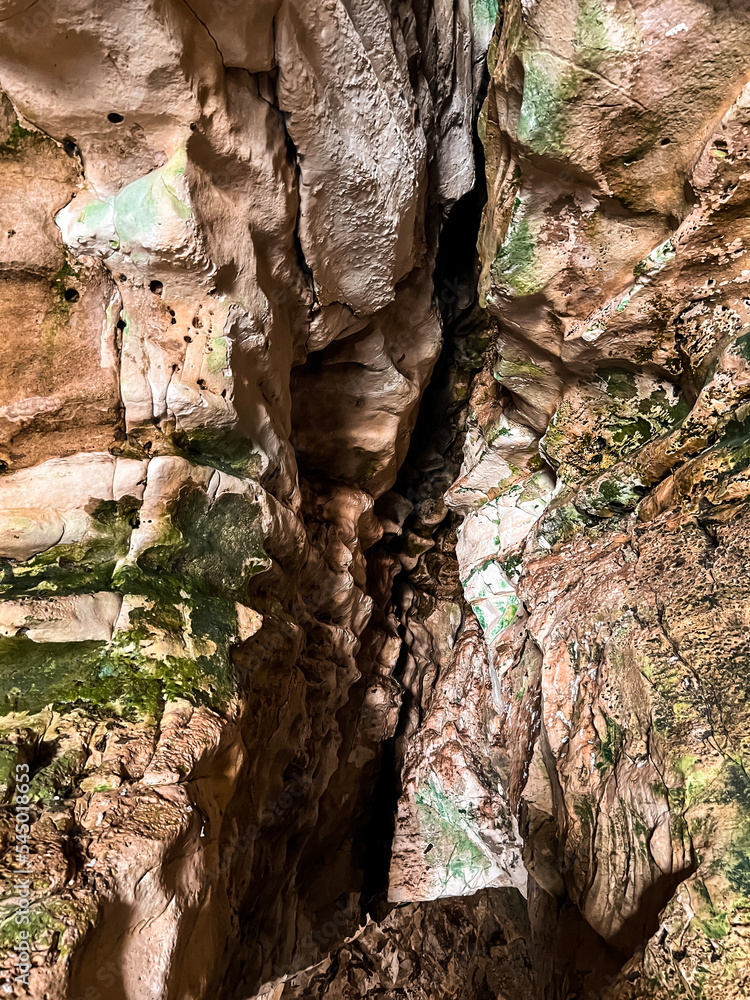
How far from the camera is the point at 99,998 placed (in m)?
1.33

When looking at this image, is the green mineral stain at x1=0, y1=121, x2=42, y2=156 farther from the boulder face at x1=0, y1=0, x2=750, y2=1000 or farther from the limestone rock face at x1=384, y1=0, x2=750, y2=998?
the limestone rock face at x1=384, y1=0, x2=750, y2=998

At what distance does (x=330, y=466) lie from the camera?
336 cm

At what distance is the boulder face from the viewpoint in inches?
64.0

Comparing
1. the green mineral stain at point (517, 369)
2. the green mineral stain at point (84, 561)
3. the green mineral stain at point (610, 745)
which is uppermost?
the green mineral stain at point (517, 369)

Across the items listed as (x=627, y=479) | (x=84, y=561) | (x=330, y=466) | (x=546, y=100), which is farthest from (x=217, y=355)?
(x=627, y=479)

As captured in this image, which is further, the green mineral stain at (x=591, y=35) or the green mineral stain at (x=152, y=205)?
the green mineral stain at (x=591, y=35)

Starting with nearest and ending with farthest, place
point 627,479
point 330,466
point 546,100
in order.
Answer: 1. point 546,100
2. point 627,479
3. point 330,466

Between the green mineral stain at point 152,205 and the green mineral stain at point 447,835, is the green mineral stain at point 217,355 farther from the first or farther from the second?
the green mineral stain at point 447,835

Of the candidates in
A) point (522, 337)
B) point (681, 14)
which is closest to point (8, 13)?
point (681, 14)

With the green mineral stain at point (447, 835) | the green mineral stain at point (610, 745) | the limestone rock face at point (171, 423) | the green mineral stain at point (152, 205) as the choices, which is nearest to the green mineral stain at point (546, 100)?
the limestone rock face at point (171, 423)

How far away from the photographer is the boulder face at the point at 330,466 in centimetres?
163

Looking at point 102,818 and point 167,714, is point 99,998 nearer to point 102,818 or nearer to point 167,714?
point 102,818

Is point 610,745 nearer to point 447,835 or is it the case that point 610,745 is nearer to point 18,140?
point 447,835

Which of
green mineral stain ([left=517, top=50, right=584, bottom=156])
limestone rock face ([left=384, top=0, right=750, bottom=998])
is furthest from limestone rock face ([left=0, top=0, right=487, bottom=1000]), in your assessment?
limestone rock face ([left=384, top=0, right=750, bottom=998])
